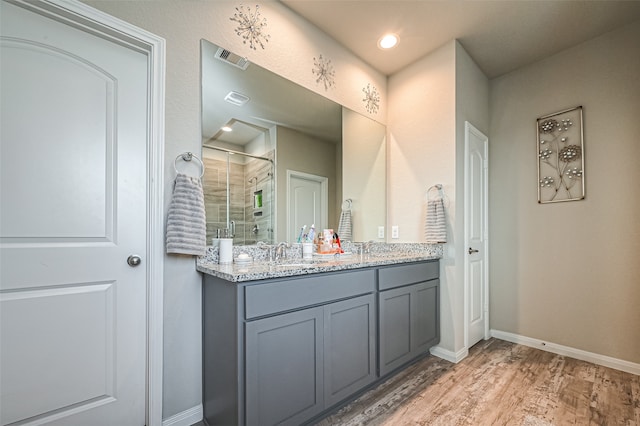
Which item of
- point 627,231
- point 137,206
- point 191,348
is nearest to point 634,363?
point 627,231

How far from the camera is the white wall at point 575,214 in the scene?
7.34 feet

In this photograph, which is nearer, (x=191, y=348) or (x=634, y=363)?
(x=191, y=348)

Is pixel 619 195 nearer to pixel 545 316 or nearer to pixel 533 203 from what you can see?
pixel 533 203

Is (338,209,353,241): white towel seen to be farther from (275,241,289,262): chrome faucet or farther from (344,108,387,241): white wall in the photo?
(275,241,289,262): chrome faucet

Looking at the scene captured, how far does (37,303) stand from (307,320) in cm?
120

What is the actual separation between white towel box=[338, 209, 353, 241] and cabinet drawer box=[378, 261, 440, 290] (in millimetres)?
672

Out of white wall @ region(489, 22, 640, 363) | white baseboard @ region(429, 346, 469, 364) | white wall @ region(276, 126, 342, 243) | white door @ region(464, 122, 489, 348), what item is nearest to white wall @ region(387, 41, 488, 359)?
white baseboard @ region(429, 346, 469, 364)

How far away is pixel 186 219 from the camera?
147cm

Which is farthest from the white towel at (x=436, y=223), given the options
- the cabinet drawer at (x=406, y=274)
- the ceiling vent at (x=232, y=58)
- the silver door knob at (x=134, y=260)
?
the silver door knob at (x=134, y=260)

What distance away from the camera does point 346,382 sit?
5.42 feet

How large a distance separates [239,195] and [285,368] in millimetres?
1080

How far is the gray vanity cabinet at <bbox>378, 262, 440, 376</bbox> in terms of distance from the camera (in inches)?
76.0

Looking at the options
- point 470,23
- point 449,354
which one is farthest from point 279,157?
point 449,354

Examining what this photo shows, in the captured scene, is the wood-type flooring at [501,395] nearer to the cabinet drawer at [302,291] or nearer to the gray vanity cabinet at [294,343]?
the gray vanity cabinet at [294,343]
